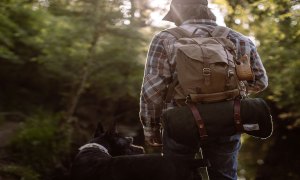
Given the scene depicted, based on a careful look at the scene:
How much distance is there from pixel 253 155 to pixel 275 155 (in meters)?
0.51

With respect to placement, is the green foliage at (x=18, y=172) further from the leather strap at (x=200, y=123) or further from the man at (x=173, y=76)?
the leather strap at (x=200, y=123)

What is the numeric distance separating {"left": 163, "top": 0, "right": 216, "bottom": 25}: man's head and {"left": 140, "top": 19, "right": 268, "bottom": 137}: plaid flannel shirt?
0.04 m

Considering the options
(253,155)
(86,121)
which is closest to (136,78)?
(86,121)

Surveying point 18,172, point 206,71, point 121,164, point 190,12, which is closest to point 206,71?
point 206,71

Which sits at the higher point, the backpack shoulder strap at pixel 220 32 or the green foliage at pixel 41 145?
the backpack shoulder strap at pixel 220 32

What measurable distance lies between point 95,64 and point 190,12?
445 cm

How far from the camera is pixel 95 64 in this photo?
→ 7.21 m

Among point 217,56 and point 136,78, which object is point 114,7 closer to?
point 136,78

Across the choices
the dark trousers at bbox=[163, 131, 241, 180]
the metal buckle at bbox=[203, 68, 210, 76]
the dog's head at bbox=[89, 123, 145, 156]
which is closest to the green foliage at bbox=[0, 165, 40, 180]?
the dog's head at bbox=[89, 123, 145, 156]

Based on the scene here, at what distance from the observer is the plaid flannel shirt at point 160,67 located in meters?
2.84

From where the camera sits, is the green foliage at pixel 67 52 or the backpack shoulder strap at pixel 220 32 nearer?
the backpack shoulder strap at pixel 220 32

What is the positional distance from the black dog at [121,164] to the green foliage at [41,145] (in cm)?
225

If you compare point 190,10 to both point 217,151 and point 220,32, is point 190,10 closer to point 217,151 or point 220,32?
point 220,32

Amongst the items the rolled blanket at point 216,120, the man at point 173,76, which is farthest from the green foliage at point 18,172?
the rolled blanket at point 216,120
